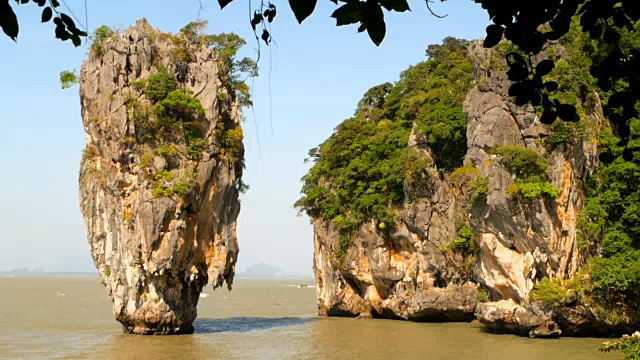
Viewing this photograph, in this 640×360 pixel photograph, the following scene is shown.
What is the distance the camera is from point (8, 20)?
8.86ft

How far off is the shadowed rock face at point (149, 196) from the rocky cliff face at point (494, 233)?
7665 mm

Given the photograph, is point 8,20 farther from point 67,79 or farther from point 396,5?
point 67,79

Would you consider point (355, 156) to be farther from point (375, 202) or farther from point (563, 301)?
point (563, 301)

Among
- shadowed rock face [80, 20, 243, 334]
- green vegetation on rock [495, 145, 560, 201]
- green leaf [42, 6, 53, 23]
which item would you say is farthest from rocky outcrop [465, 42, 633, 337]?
green leaf [42, 6, 53, 23]

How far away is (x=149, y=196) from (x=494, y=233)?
37.1ft

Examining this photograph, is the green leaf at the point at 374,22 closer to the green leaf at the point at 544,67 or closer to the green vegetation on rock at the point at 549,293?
the green leaf at the point at 544,67

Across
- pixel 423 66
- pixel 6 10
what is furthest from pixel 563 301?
pixel 6 10

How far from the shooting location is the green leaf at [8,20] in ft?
8.83

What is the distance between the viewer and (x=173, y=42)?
2634cm

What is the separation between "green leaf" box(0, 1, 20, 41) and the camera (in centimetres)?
269

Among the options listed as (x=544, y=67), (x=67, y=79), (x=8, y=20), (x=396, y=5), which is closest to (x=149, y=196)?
(x=67, y=79)

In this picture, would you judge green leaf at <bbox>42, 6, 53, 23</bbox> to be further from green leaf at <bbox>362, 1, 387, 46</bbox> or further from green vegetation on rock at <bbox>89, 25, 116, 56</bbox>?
green vegetation on rock at <bbox>89, 25, 116, 56</bbox>

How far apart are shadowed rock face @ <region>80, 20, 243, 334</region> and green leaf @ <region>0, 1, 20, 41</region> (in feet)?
70.4

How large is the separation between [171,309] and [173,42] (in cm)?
961
